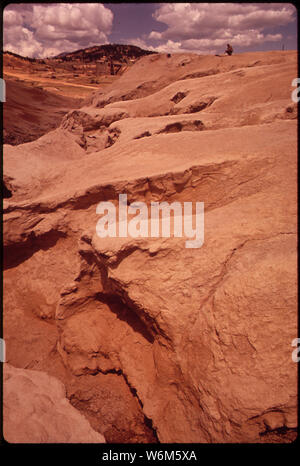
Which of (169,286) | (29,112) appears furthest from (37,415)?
(29,112)

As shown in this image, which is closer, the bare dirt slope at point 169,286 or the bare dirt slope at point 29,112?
the bare dirt slope at point 169,286

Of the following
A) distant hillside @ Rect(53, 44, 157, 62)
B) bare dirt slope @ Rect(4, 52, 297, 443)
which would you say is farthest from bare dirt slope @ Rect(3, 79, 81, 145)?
distant hillside @ Rect(53, 44, 157, 62)

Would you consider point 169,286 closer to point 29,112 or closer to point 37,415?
point 37,415

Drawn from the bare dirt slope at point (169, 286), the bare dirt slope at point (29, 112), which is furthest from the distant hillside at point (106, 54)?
the bare dirt slope at point (169, 286)

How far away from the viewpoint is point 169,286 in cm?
200

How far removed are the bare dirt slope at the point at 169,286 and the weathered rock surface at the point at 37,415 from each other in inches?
16.0

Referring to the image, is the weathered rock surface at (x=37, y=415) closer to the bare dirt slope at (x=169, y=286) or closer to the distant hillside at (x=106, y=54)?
the bare dirt slope at (x=169, y=286)

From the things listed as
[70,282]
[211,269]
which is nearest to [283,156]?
[211,269]

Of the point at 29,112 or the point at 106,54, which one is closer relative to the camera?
the point at 29,112

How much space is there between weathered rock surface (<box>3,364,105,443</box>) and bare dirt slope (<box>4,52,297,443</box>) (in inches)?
16.0

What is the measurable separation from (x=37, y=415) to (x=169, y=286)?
135cm

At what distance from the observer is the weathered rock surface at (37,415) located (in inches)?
68.2

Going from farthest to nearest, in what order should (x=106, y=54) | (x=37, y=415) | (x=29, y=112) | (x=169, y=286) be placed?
(x=106, y=54) < (x=29, y=112) < (x=169, y=286) < (x=37, y=415)

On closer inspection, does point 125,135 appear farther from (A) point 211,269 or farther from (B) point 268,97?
(A) point 211,269
